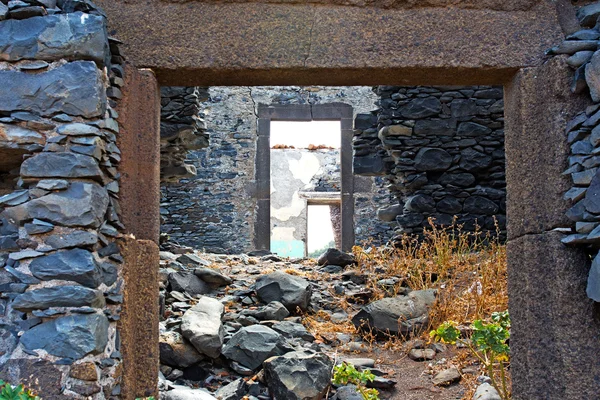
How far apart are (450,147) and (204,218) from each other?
260 inches

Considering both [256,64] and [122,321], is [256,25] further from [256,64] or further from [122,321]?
[122,321]

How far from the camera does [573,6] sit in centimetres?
315

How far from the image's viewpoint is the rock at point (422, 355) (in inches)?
183

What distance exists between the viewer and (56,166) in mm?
2658

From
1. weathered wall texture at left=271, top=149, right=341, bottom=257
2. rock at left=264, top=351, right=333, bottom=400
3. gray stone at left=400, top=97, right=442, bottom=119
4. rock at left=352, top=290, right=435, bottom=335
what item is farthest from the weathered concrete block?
weathered wall texture at left=271, top=149, right=341, bottom=257

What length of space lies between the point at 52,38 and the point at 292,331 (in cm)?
305

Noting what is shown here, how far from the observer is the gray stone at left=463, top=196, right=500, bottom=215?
746 centimetres

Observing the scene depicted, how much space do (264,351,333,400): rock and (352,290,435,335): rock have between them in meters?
1.09

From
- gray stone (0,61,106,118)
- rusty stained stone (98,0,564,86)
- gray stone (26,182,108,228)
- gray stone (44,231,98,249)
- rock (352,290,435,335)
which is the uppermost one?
rusty stained stone (98,0,564,86)

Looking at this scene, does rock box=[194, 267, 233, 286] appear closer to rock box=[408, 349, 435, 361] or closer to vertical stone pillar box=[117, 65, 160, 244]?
rock box=[408, 349, 435, 361]

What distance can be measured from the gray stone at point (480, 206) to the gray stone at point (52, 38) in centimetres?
563

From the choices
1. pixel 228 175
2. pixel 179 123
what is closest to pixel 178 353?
pixel 179 123

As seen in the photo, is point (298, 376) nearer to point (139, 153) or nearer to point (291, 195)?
point (139, 153)

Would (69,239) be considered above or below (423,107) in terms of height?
below
